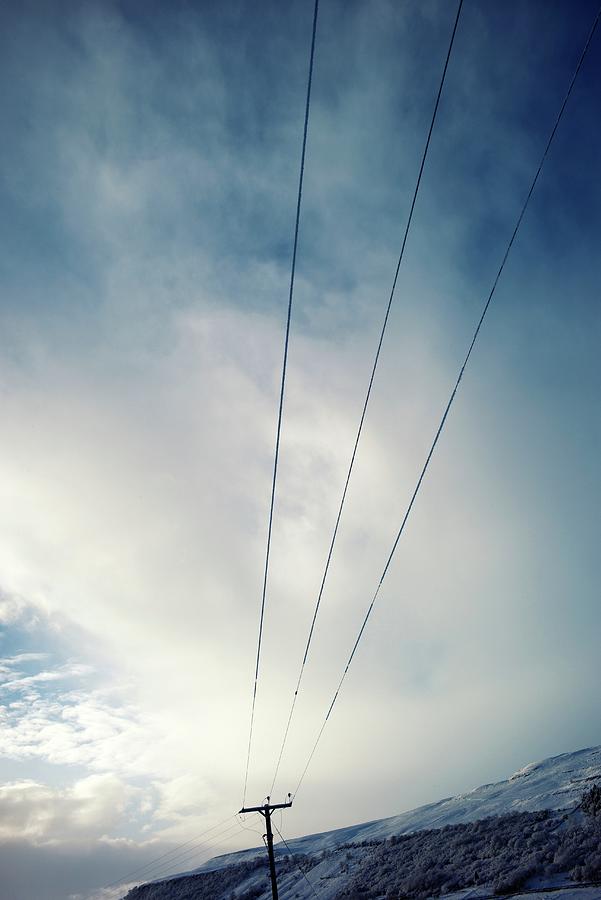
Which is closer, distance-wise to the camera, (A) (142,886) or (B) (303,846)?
(B) (303,846)

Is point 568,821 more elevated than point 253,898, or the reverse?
point 568,821

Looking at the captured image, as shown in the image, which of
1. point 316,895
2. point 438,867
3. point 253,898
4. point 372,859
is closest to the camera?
point 438,867

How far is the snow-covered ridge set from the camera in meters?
36.7

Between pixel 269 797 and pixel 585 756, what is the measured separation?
3517 centimetres

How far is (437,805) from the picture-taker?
5184 cm

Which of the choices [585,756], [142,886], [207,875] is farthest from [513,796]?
[142,886]

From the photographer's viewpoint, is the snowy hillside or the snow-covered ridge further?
the snow-covered ridge

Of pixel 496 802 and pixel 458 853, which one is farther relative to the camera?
pixel 496 802

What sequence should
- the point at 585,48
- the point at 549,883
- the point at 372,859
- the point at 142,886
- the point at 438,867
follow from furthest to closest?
1. the point at 142,886
2. the point at 372,859
3. the point at 438,867
4. the point at 549,883
5. the point at 585,48

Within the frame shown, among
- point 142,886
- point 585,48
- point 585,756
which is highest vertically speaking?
point 585,48

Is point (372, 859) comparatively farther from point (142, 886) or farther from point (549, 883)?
point (142, 886)

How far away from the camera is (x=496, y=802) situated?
1630 inches

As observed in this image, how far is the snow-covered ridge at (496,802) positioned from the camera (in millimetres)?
36688

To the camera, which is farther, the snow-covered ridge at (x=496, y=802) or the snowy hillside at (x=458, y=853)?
the snow-covered ridge at (x=496, y=802)
